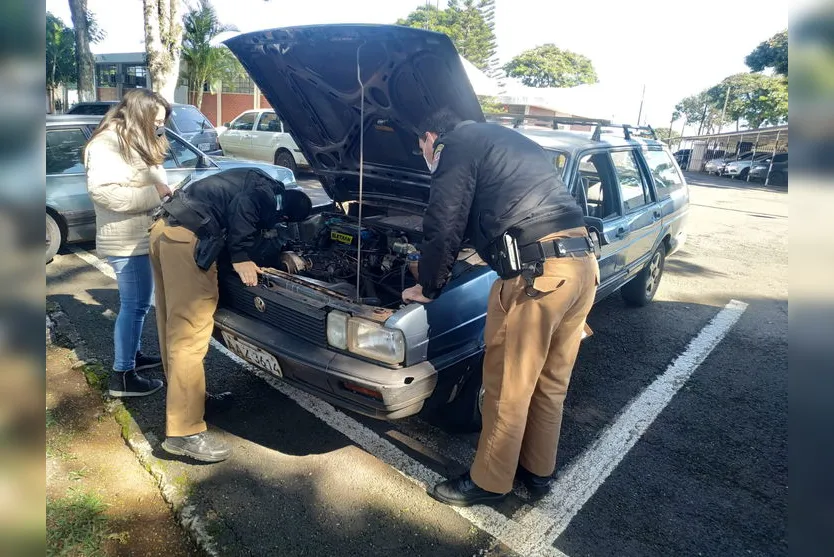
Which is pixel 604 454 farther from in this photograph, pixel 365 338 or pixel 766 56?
pixel 766 56

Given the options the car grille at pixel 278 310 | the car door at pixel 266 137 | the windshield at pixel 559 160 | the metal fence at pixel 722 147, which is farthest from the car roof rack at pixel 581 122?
the metal fence at pixel 722 147

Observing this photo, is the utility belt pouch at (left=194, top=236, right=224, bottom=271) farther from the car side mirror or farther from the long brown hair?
the car side mirror

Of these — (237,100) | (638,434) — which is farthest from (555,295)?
(237,100)

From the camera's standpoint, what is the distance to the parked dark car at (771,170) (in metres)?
22.8

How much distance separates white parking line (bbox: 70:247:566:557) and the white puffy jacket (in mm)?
1267

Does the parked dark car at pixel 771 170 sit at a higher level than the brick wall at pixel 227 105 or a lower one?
lower

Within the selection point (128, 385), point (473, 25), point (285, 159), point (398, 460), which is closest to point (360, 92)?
point (398, 460)

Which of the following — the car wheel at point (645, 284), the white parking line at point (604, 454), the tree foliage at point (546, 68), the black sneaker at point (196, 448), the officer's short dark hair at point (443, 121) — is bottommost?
the white parking line at point (604, 454)

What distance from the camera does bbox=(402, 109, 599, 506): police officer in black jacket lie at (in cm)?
258

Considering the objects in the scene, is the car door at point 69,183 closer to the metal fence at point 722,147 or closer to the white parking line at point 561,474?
the white parking line at point 561,474

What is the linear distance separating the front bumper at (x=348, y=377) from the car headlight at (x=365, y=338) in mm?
48

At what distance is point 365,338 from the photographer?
2682 millimetres

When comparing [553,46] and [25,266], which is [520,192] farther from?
[553,46]

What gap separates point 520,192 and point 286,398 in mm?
2141
